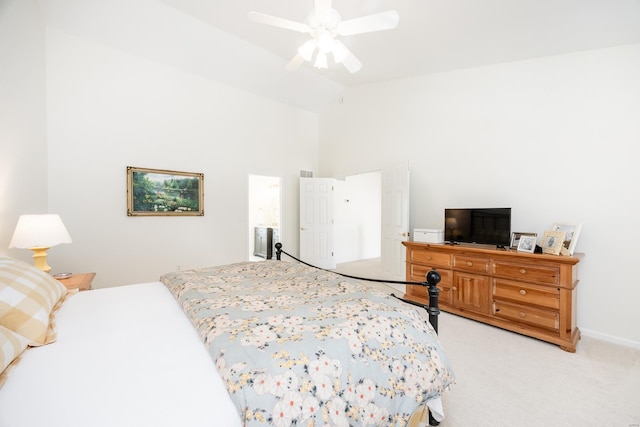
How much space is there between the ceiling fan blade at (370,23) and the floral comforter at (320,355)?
2033 millimetres

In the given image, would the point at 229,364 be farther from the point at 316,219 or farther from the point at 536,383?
the point at 316,219

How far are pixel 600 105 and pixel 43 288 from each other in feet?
16.0

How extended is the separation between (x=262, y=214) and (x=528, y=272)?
6073 mm

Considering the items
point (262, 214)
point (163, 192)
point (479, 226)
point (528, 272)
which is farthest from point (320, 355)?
point (262, 214)

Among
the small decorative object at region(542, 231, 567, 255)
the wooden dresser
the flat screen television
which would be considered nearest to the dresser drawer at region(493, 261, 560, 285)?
the wooden dresser

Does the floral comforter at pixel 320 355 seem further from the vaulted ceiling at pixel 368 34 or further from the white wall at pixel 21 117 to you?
the vaulted ceiling at pixel 368 34

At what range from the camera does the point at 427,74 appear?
4199mm

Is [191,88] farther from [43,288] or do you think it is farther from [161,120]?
[43,288]

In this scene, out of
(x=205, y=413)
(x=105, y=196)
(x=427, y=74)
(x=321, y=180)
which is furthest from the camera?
(x=321, y=180)

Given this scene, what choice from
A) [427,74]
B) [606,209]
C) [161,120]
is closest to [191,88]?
[161,120]

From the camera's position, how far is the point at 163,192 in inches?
166

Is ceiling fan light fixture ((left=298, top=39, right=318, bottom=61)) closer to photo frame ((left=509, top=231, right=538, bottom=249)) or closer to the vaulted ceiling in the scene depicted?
the vaulted ceiling

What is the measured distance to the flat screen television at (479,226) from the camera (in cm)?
315

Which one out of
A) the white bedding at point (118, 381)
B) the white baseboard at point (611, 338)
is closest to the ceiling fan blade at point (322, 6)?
the white bedding at point (118, 381)
